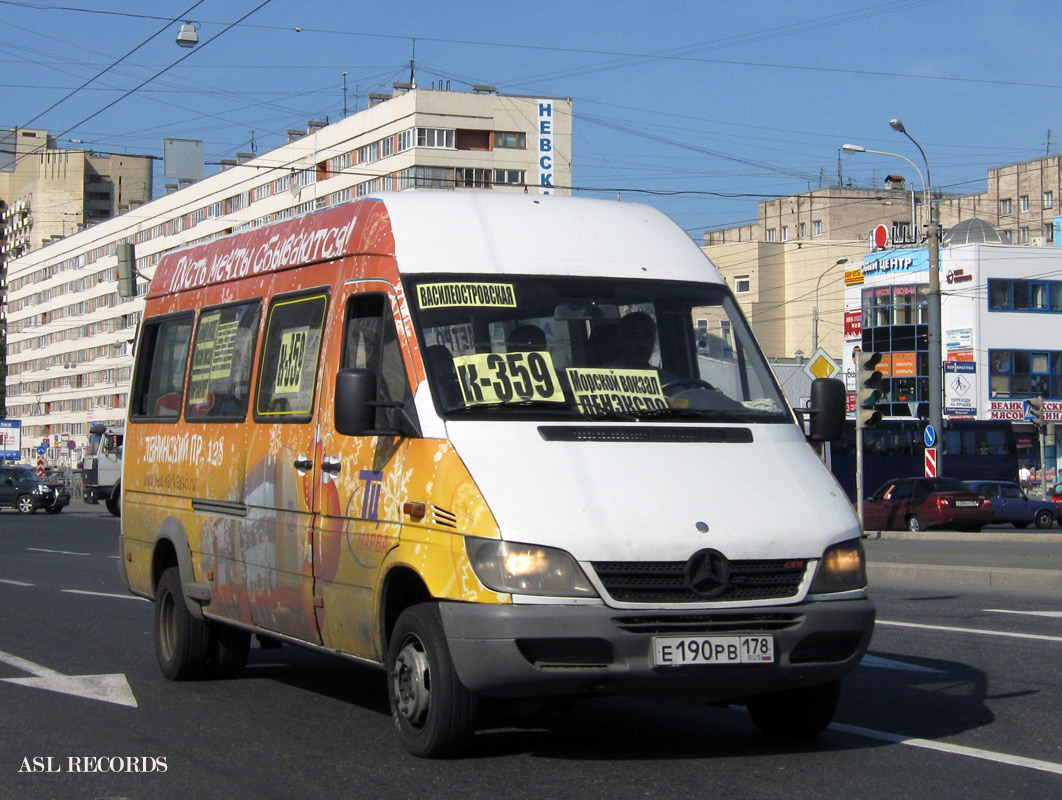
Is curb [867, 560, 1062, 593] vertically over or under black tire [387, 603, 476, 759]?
under

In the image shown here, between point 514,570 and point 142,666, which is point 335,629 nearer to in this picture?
point 514,570

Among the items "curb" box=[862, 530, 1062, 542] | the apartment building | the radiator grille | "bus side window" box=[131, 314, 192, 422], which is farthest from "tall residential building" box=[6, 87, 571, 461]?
the radiator grille

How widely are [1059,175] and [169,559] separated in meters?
99.4

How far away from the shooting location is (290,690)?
28.5ft

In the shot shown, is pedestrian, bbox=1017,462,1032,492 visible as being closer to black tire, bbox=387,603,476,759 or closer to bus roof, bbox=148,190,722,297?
bus roof, bbox=148,190,722,297

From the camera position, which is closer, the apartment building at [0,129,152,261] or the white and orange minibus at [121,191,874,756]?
the white and orange minibus at [121,191,874,756]

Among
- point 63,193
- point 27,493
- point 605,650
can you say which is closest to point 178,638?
point 605,650

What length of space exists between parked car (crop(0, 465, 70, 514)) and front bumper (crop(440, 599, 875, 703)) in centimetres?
4510

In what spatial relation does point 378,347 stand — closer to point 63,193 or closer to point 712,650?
point 712,650

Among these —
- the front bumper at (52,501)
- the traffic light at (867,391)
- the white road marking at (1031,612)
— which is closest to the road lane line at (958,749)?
the white road marking at (1031,612)

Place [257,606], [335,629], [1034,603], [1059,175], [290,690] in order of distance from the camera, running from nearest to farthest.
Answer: [335,629] → [257,606] → [290,690] → [1034,603] → [1059,175]

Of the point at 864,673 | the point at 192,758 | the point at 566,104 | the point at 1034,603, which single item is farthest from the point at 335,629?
the point at 566,104

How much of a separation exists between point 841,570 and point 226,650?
4431 millimetres

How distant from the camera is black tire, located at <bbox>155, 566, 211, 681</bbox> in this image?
905 cm
